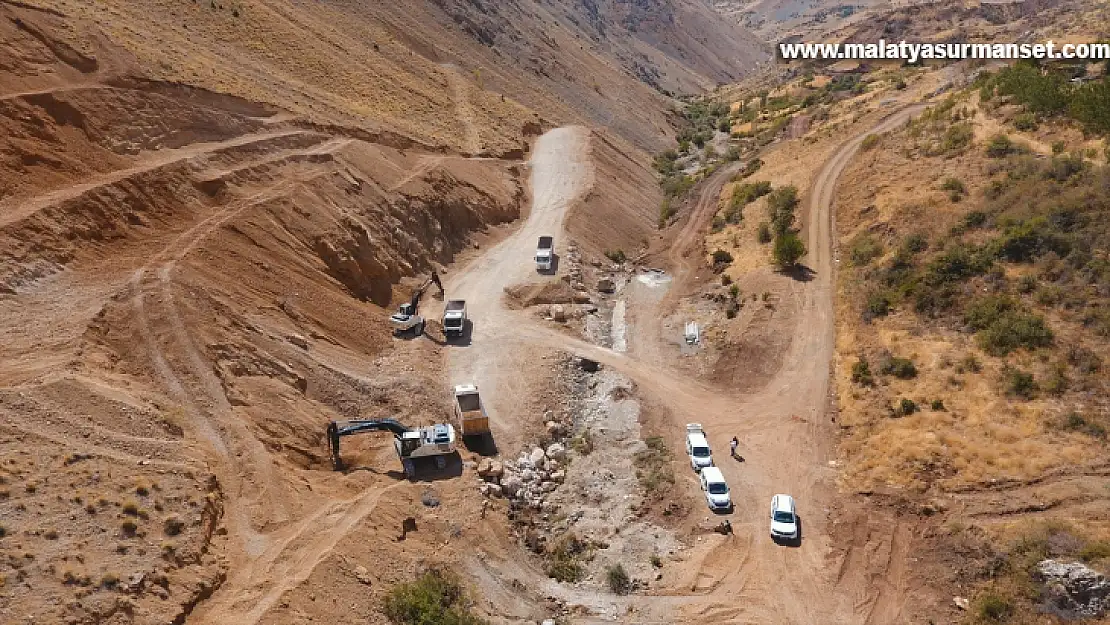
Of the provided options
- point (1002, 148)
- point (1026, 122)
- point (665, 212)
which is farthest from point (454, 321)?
point (1026, 122)

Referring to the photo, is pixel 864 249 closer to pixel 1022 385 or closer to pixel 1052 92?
pixel 1022 385

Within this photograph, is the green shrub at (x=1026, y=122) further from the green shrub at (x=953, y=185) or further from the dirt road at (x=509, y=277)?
the dirt road at (x=509, y=277)

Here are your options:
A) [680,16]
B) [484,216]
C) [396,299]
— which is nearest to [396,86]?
[484,216]

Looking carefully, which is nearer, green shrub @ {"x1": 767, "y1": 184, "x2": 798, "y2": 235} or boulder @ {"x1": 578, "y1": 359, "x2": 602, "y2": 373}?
boulder @ {"x1": 578, "y1": 359, "x2": 602, "y2": 373}

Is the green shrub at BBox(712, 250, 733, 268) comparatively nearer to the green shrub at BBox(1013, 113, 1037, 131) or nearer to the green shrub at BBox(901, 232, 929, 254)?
the green shrub at BBox(901, 232, 929, 254)

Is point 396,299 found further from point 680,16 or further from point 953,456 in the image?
point 680,16

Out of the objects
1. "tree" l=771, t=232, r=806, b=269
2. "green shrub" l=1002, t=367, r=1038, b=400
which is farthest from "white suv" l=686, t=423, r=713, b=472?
"tree" l=771, t=232, r=806, b=269
